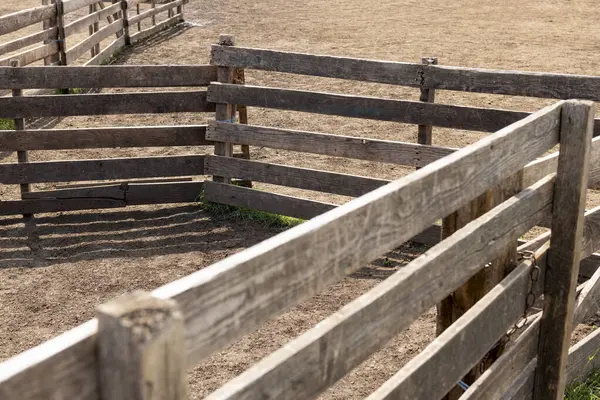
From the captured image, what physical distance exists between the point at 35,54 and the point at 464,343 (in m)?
10.4

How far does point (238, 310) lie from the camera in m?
1.91

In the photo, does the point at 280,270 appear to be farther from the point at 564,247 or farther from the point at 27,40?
the point at 27,40

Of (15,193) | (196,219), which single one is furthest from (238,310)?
(15,193)

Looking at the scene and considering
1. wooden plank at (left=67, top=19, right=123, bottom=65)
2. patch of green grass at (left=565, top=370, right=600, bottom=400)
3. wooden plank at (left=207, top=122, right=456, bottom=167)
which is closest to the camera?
patch of green grass at (left=565, top=370, right=600, bottom=400)

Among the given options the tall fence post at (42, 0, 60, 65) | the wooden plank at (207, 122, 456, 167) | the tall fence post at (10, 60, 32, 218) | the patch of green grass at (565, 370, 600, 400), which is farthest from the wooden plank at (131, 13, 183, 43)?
the patch of green grass at (565, 370, 600, 400)

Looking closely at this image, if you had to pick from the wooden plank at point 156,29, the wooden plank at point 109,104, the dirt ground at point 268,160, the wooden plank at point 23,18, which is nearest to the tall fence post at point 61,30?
the wooden plank at point 23,18

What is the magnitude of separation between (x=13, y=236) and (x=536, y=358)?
522 centimetres

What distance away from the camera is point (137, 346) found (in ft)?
4.93

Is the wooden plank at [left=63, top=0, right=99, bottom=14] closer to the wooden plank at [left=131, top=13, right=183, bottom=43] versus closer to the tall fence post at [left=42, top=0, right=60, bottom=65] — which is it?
the tall fence post at [left=42, top=0, right=60, bottom=65]

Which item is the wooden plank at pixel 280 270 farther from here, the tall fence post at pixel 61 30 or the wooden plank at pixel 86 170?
the tall fence post at pixel 61 30

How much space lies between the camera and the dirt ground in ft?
19.1

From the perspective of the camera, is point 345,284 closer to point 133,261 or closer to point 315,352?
point 133,261

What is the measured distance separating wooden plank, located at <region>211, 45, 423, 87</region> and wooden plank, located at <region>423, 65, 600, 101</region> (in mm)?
191

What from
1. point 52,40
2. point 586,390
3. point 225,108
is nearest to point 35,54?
point 52,40
